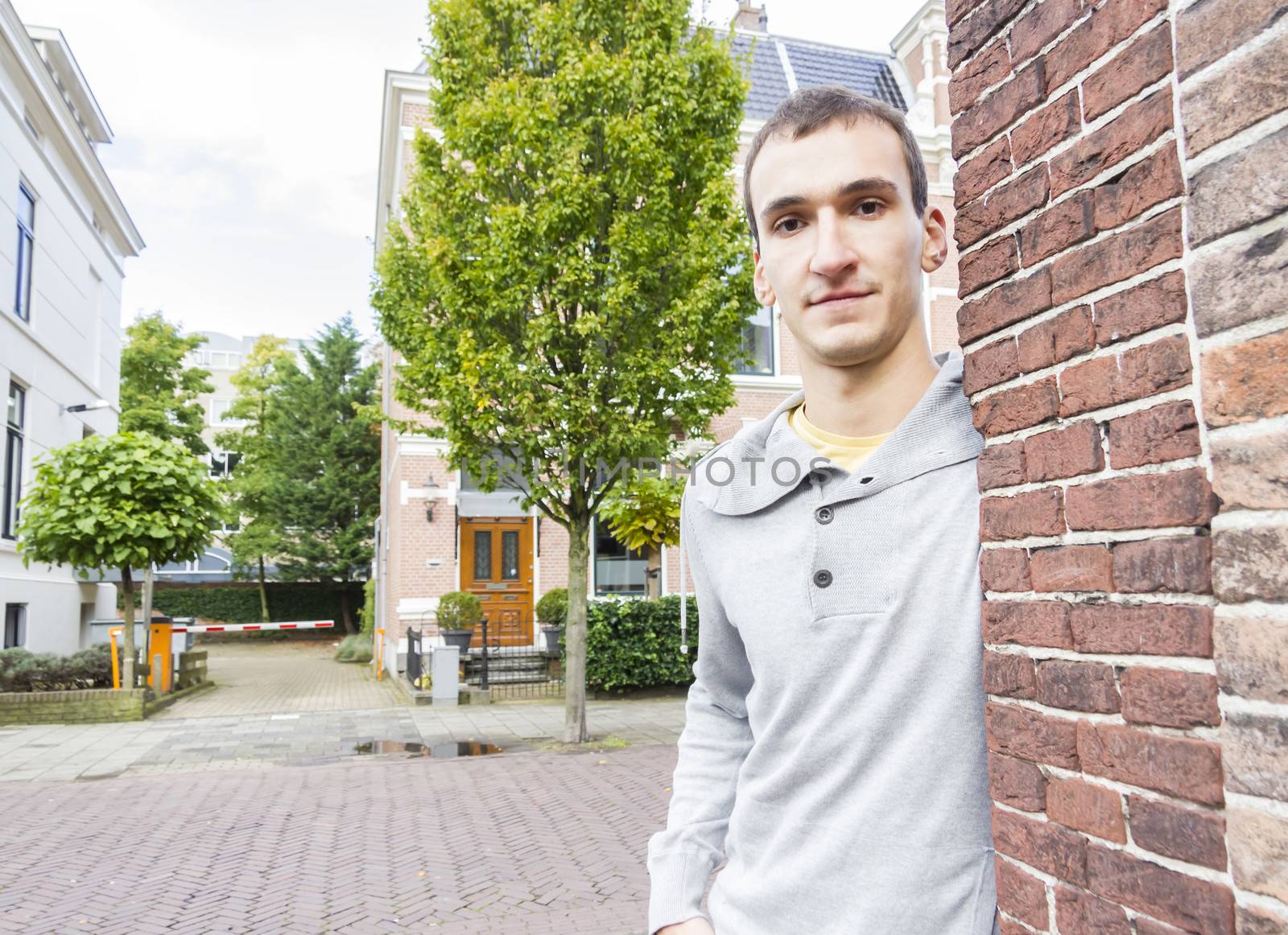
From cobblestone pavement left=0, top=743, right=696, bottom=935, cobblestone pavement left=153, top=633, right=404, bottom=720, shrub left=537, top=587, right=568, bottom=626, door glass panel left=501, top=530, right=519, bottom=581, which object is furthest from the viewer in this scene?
door glass panel left=501, top=530, right=519, bottom=581

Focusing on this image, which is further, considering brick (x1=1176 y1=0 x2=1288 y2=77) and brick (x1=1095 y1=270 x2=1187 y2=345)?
brick (x1=1095 y1=270 x2=1187 y2=345)

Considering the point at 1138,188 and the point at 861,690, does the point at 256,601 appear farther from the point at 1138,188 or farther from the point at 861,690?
the point at 1138,188

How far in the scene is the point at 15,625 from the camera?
→ 631 inches

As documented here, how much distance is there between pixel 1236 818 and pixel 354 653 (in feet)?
85.7

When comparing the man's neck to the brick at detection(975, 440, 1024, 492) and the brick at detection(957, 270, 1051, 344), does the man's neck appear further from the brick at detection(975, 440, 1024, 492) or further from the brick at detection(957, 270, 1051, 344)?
the brick at detection(975, 440, 1024, 492)

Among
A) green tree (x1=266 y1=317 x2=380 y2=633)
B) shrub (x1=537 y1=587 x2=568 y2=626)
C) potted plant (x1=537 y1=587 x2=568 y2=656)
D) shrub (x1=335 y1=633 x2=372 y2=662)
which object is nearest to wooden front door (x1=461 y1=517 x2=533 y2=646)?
potted plant (x1=537 y1=587 x2=568 y2=656)

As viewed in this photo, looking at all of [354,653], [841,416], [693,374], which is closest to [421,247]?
[693,374]

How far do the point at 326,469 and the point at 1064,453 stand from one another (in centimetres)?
3461

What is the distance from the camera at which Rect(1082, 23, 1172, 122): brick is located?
124cm

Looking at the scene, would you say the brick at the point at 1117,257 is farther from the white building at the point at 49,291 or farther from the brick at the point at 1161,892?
the white building at the point at 49,291

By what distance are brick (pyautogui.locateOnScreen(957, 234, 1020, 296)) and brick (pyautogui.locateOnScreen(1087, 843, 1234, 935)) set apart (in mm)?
855

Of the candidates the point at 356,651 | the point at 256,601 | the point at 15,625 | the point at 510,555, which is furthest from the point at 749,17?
the point at 256,601

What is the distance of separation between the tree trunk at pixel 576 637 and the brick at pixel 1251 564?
9.76 meters

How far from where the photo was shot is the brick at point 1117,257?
122cm
